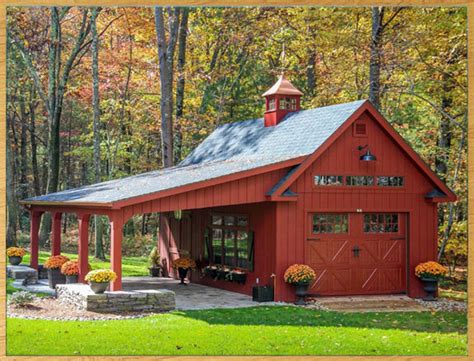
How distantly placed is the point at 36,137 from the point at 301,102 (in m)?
6.27

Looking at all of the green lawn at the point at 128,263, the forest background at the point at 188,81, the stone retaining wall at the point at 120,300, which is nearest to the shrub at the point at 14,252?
the green lawn at the point at 128,263

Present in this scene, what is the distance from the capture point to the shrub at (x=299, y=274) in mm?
14078

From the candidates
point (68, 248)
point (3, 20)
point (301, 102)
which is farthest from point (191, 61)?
point (3, 20)

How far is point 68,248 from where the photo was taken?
18.1 m

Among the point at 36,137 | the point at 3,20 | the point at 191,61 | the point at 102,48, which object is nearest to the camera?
the point at 3,20

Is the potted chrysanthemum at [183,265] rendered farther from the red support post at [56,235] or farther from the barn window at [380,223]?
the barn window at [380,223]

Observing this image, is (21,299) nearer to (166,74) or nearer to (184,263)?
(184,263)

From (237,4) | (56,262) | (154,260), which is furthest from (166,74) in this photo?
(237,4)

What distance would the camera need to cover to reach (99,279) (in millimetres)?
12484

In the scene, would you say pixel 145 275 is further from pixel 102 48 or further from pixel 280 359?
pixel 280 359

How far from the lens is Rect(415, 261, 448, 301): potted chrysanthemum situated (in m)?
14.9

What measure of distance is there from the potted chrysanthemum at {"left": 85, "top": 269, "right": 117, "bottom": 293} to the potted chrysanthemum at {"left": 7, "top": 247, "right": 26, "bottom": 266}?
4.45 m

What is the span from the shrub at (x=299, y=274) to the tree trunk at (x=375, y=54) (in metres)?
4.88

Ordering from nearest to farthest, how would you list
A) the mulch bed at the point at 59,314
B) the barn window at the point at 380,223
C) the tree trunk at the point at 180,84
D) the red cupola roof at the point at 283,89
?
1. the mulch bed at the point at 59,314
2. the barn window at the point at 380,223
3. the red cupola roof at the point at 283,89
4. the tree trunk at the point at 180,84
